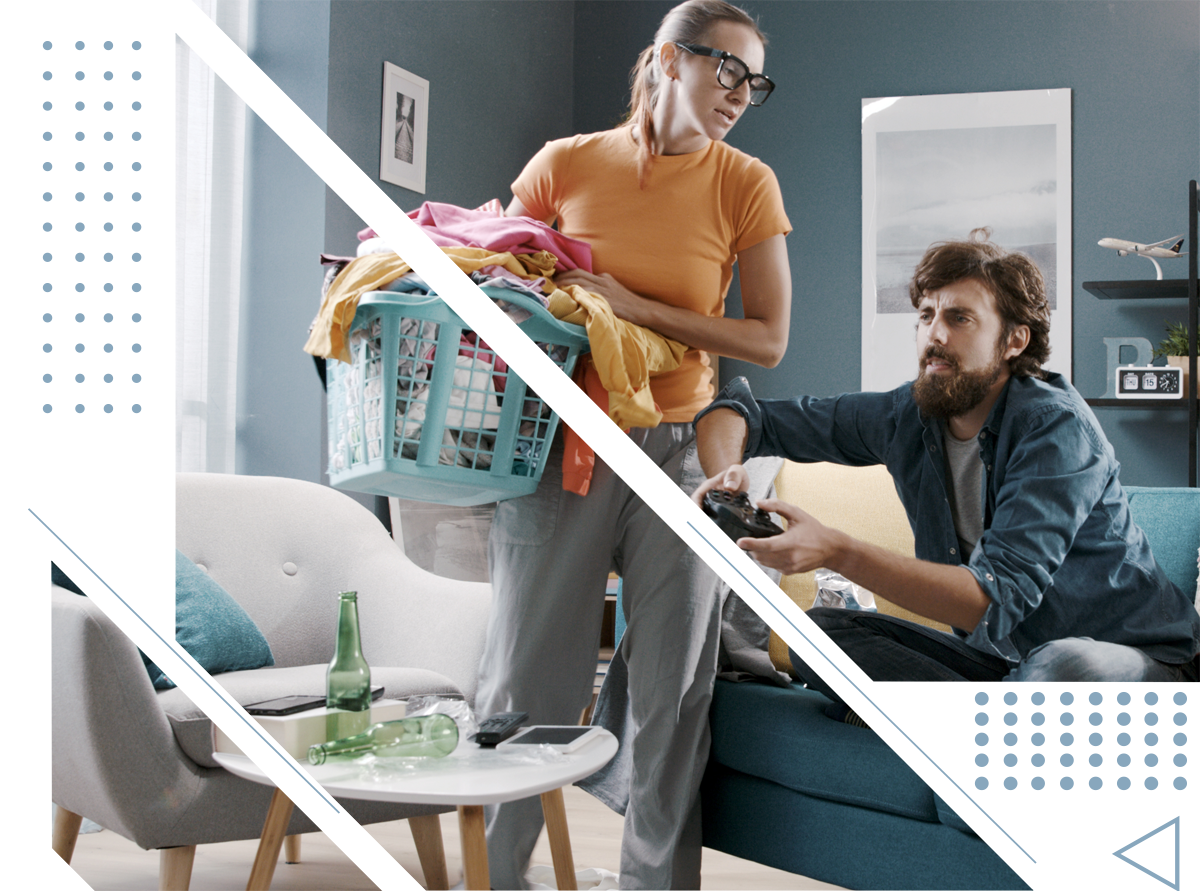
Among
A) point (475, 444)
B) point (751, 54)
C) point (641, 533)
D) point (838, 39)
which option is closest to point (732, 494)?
point (475, 444)

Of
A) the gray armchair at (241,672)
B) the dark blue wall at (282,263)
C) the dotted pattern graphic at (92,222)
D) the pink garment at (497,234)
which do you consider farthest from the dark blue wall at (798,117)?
the dotted pattern graphic at (92,222)

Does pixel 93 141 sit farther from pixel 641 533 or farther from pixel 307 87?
pixel 307 87

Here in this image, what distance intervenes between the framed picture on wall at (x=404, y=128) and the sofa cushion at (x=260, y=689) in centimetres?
144

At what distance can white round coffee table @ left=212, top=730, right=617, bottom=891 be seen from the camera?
1.12 m

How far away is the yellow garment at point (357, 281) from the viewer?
1047mm

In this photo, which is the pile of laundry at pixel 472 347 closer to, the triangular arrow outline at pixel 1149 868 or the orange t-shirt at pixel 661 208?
the orange t-shirt at pixel 661 208

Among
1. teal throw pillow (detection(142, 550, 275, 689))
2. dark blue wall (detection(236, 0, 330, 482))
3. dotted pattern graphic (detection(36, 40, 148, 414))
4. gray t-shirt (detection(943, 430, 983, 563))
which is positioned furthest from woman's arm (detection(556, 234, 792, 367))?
dark blue wall (detection(236, 0, 330, 482))

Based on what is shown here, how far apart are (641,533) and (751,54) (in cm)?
57

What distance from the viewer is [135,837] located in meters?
1.45

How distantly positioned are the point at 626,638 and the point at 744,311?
49 centimetres

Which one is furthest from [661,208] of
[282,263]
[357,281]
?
[282,263]

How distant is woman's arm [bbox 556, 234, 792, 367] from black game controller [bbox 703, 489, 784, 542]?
0.28 metres

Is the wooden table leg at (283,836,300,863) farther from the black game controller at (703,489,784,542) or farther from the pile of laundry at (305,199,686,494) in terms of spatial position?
the black game controller at (703,489,784,542)

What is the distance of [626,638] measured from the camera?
1492 mm
